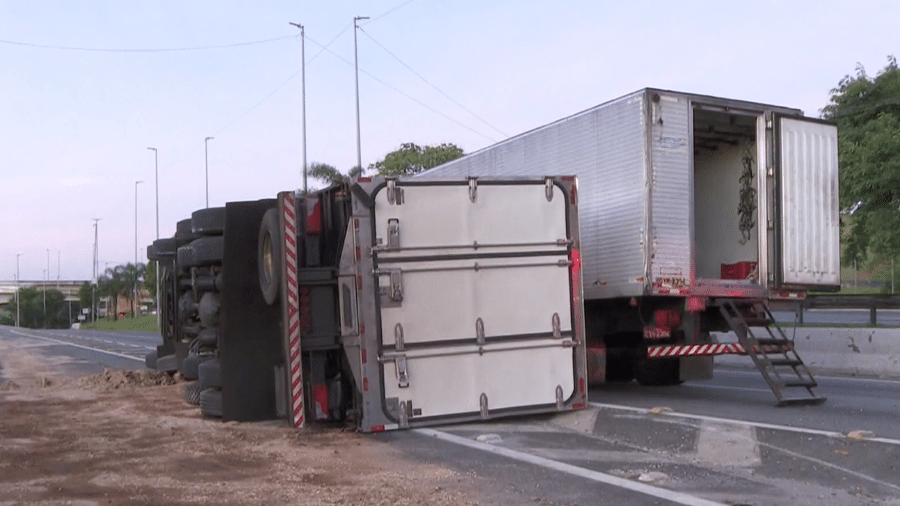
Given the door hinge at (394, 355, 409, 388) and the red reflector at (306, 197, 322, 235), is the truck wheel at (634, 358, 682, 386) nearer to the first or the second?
the door hinge at (394, 355, 409, 388)

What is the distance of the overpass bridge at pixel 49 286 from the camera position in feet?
556

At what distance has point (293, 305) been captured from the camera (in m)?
9.49

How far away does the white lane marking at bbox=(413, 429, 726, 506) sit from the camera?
20.5 ft

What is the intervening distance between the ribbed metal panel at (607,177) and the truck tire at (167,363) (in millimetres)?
5671

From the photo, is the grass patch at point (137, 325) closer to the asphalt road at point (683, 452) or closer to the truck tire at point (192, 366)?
the truck tire at point (192, 366)

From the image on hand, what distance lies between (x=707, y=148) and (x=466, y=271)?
17.3 feet

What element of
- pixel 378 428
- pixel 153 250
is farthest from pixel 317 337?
pixel 153 250

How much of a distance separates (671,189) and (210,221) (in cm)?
543

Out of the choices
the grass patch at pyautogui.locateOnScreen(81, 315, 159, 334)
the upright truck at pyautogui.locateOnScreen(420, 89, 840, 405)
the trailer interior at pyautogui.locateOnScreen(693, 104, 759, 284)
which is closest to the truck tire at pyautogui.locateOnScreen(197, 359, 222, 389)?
the upright truck at pyautogui.locateOnScreen(420, 89, 840, 405)

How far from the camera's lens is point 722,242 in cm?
1363

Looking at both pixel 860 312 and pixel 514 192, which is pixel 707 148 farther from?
pixel 860 312

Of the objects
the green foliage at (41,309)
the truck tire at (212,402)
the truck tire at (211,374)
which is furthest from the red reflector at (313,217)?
the green foliage at (41,309)

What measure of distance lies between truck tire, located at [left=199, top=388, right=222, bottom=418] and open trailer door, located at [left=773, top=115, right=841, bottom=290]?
6707 millimetres

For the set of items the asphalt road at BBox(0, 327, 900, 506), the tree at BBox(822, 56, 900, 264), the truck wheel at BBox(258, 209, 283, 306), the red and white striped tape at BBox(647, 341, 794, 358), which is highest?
the tree at BBox(822, 56, 900, 264)
